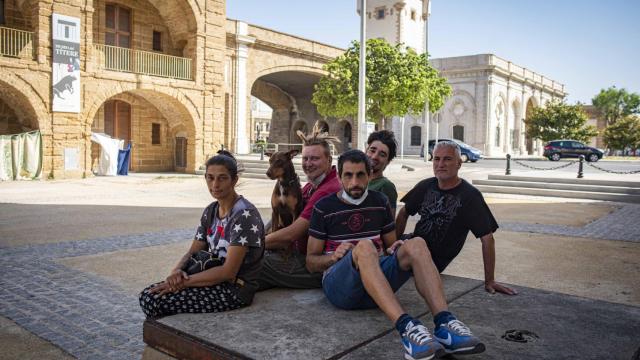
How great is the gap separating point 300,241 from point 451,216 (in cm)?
112

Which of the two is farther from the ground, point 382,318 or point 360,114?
point 360,114

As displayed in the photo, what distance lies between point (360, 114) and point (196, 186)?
629 centimetres

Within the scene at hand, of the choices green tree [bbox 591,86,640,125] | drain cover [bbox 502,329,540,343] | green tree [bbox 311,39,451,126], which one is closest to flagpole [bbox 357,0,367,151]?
green tree [bbox 311,39,451,126]

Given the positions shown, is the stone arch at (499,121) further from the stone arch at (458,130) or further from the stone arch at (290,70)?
the stone arch at (290,70)

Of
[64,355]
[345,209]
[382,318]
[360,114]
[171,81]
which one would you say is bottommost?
[64,355]

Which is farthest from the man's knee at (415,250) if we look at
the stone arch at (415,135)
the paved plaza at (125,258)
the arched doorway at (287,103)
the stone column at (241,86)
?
the stone arch at (415,135)

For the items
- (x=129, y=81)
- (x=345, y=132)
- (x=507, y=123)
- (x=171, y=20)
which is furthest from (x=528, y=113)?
(x=129, y=81)

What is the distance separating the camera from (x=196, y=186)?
55.5 feet

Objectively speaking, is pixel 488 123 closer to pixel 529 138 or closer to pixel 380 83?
pixel 529 138

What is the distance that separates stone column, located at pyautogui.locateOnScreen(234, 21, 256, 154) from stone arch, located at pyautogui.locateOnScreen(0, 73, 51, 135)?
992 centimetres

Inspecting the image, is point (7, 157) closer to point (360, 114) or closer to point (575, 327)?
point (360, 114)

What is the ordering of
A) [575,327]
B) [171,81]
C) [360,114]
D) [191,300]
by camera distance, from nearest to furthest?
[575,327] < [191,300] < [360,114] < [171,81]

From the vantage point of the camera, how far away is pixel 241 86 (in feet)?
84.4

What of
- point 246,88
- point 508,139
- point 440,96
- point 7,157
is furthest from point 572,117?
point 7,157
